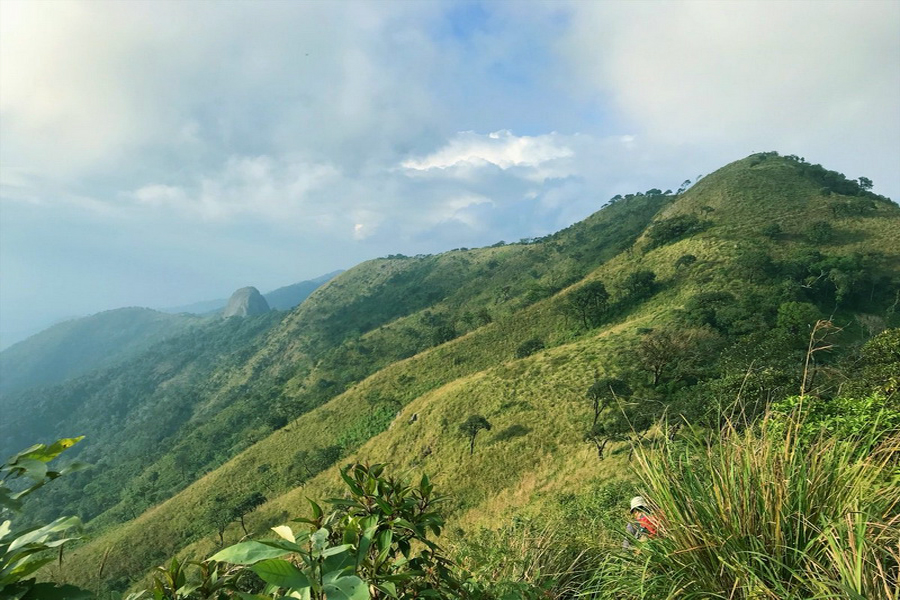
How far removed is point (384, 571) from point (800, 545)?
2656 mm

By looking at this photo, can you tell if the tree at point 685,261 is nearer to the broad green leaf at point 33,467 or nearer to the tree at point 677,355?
the tree at point 677,355

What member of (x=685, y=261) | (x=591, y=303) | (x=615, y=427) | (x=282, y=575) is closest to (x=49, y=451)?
(x=282, y=575)

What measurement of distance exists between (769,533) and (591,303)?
5543 centimetres

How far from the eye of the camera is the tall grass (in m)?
2.46

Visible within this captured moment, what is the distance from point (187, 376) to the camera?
17175 cm

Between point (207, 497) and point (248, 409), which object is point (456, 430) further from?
point (248, 409)

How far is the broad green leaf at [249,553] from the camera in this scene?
1.48 meters

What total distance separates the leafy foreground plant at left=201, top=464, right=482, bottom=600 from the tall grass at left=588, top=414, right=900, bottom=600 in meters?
1.46

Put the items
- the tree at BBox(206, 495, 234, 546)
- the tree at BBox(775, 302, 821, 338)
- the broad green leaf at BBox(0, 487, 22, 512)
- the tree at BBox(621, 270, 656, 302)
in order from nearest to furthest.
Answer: the broad green leaf at BBox(0, 487, 22, 512), the tree at BBox(775, 302, 821, 338), the tree at BBox(206, 495, 234, 546), the tree at BBox(621, 270, 656, 302)

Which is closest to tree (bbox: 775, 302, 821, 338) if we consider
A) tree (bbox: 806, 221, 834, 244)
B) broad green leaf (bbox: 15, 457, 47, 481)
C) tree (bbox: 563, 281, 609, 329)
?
tree (bbox: 563, 281, 609, 329)

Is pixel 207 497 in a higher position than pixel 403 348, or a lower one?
lower

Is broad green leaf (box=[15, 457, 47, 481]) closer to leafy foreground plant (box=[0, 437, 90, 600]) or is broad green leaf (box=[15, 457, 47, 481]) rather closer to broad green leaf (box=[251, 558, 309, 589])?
leafy foreground plant (box=[0, 437, 90, 600])

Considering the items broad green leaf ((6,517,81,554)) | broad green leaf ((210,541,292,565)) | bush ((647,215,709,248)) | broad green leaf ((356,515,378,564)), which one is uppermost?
bush ((647,215,709,248))

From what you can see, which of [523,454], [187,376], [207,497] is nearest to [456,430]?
[523,454]
